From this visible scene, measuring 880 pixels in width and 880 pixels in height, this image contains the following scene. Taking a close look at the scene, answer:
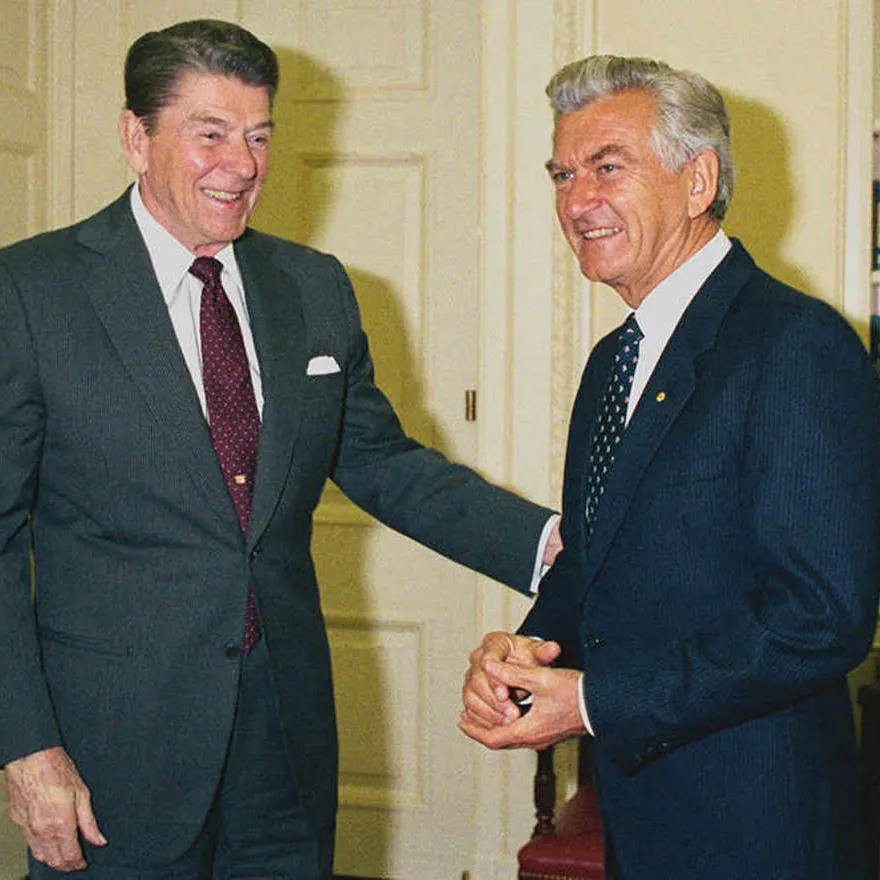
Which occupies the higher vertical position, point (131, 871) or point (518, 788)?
point (131, 871)

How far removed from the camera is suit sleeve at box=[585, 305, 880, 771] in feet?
Result: 5.04

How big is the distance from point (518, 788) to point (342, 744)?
0.57m

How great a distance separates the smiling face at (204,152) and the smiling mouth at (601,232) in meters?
0.56

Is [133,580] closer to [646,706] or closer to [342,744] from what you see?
[646,706]

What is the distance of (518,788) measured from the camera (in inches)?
140

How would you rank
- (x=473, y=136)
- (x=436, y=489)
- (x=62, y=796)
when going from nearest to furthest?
(x=62, y=796) < (x=436, y=489) < (x=473, y=136)

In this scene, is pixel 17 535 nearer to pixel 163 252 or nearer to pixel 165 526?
pixel 165 526

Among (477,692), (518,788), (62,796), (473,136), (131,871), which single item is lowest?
(518,788)

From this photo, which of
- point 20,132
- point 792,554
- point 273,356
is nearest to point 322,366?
point 273,356

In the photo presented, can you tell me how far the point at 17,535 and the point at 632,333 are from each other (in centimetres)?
96

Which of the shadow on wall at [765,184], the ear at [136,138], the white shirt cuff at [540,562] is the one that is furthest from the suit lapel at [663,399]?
the shadow on wall at [765,184]

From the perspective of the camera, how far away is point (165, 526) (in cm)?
204

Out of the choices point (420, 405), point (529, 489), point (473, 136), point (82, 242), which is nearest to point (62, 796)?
point (82, 242)

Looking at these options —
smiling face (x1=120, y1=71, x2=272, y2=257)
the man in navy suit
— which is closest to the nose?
smiling face (x1=120, y1=71, x2=272, y2=257)
